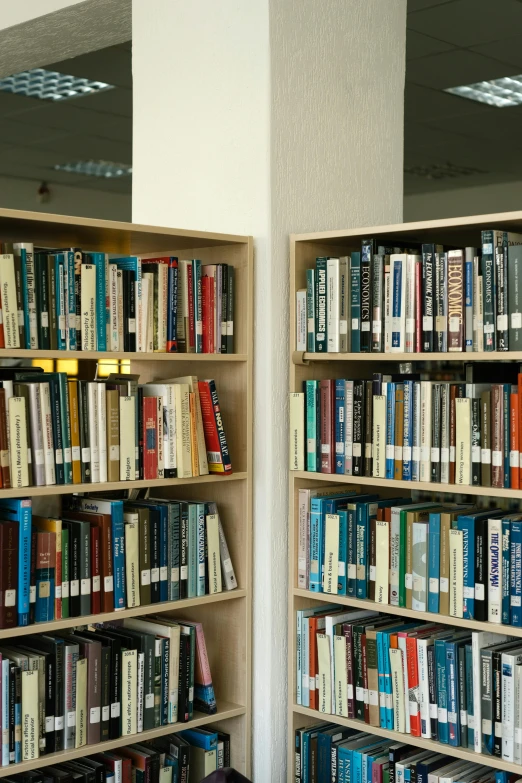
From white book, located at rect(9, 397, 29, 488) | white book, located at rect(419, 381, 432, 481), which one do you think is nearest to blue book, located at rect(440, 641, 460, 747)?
white book, located at rect(419, 381, 432, 481)

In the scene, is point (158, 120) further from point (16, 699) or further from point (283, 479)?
point (16, 699)

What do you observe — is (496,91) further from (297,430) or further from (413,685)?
(413,685)

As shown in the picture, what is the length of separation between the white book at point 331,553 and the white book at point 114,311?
78 cm

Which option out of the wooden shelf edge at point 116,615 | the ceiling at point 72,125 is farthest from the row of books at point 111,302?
the ceiling at point 72,125

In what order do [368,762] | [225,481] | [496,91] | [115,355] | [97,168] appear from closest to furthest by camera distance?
[115,355], [368,762], [225,481], [496,91], [97,168]

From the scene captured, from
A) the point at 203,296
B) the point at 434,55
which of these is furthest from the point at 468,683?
the point at 434,55

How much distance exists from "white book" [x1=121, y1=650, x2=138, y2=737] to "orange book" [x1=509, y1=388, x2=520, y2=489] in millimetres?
1098

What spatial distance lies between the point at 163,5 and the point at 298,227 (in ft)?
3.00

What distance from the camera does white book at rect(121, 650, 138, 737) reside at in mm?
2598

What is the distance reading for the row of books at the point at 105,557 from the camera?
2385 millimetres

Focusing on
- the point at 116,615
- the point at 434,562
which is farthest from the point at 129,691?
the point at 434,562

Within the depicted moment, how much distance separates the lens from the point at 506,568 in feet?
7.84

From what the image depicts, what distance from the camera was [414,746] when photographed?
2742mm

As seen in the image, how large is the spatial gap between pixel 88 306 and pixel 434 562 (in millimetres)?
1116
